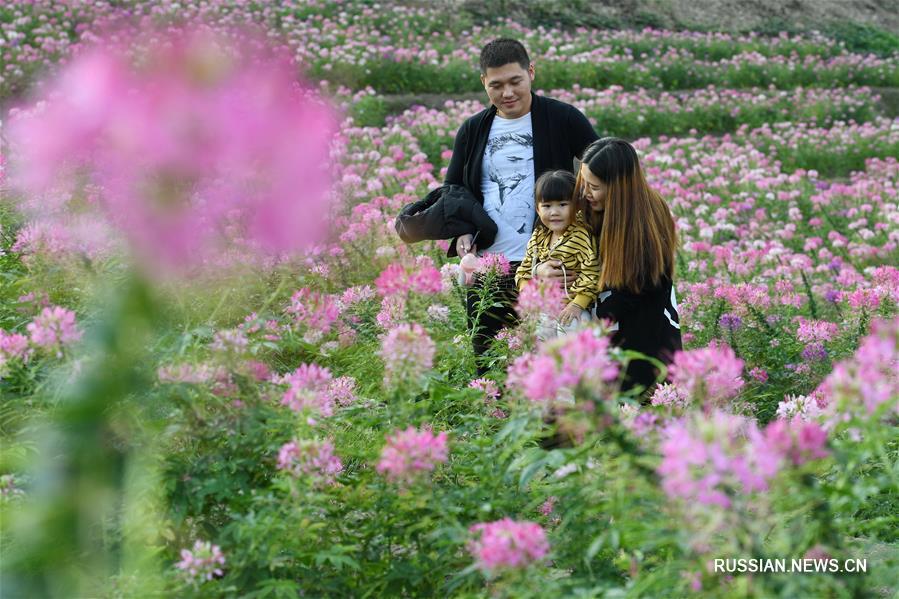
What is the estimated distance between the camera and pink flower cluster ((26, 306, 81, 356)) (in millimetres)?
1726

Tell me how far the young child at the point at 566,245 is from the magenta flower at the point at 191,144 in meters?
2.09

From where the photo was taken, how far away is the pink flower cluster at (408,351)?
1.81 m

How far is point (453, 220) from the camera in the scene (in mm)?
3646

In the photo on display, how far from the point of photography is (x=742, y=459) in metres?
1.23

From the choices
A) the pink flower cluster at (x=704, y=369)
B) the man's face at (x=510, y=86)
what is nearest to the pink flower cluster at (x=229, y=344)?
the pink flower cluster at (x=704, y=369)

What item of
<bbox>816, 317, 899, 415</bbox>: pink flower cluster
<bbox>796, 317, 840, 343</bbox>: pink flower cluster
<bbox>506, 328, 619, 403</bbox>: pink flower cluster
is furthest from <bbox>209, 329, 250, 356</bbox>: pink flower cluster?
<bbox>796, 317, 840, 343</bbox>: pink flower cluster

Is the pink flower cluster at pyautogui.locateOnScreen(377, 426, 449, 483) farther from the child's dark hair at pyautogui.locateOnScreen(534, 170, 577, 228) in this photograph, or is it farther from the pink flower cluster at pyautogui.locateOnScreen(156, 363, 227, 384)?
the child's dark hair at pyautogui.locateOnScreen(534, 170, 577, 228)

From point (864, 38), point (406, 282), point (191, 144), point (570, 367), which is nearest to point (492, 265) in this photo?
point (406, 282)

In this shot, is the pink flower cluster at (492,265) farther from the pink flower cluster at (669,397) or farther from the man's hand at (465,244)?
the pink flower cluster at (669,397)

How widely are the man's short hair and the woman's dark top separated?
1014mm

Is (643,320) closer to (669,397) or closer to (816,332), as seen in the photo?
(669,397)

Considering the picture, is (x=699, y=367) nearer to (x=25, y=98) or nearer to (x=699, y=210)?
(x=699, y=210)

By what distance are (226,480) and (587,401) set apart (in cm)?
88

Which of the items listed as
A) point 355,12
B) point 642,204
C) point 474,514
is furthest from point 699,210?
point 355,12
